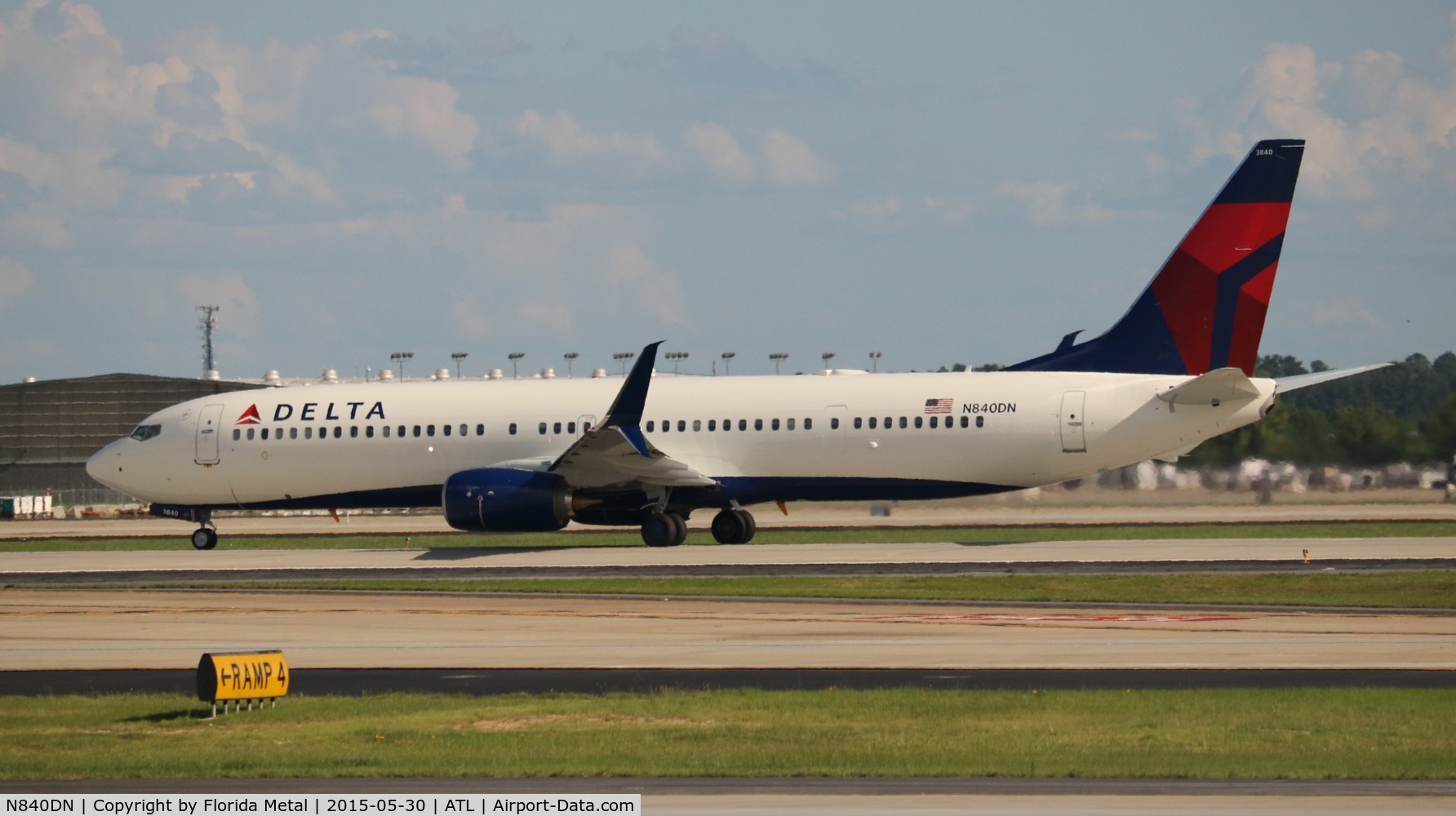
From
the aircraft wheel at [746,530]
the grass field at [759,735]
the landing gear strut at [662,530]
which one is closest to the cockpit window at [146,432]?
the landing gear strut at [662,530]

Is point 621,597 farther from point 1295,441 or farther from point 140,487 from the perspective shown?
point 1295,441

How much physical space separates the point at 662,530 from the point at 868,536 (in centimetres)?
610

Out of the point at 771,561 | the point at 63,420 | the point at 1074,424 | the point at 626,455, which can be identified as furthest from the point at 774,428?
the point at 63,420

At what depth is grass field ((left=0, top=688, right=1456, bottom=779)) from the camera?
13.3 m

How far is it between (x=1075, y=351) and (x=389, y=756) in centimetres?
2740

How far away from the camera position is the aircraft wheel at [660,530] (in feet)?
129

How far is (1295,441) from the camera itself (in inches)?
1879

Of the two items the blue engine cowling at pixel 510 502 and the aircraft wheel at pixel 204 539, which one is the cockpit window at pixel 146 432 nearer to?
the aircraft wheel at pixel 204 539

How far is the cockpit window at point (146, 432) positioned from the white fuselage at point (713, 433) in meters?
0.22

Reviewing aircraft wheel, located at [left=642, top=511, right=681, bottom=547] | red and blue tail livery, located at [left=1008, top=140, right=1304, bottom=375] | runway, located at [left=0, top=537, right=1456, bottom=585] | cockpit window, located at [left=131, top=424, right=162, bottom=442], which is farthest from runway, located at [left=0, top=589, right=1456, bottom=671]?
cockpit window, located at [left=131, top=424, right=162, bottom=442]

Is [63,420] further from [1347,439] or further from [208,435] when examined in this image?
[1347,439]

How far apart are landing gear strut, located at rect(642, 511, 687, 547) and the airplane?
0.05 metres

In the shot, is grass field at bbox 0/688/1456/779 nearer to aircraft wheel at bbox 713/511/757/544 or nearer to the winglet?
the winglet

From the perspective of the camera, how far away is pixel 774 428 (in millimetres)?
39531
